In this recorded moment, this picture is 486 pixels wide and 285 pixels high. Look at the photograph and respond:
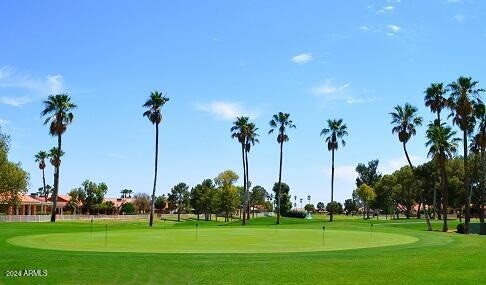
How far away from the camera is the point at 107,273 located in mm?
17406

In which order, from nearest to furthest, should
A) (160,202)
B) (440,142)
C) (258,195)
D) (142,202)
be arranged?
(440,142), (142,202), (160,202), (258,195)

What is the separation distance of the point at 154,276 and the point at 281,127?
228 ft

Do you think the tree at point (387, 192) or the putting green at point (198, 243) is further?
the tree at point (387, 192)

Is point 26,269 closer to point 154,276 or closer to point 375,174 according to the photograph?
point 154,276

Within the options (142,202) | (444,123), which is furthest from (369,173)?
(444,123)

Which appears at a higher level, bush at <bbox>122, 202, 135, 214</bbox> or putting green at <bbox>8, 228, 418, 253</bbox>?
putting green at <bbox>8, 228, 418, 253</bbox>

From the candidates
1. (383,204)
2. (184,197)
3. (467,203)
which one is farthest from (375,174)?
(467,203)

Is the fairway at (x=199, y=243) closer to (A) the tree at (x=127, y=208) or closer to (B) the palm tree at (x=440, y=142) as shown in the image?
(B) the palm tree at (x=440, y=142)

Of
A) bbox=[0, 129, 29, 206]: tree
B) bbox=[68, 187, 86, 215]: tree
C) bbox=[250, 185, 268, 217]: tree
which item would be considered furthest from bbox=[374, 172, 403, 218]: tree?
bbox=[0, 129, 29, 206]: tree

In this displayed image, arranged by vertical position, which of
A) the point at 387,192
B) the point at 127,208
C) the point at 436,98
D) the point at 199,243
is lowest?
the point at 127,208

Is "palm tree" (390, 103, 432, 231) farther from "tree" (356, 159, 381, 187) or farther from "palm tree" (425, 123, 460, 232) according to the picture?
"tree" (356, 159, 381, 187)

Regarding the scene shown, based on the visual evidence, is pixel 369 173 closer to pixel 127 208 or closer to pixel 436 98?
pixel 127 208

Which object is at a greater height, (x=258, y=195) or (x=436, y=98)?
(x=436, y=98)

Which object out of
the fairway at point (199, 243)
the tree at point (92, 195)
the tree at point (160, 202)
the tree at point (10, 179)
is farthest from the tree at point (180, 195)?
the fairway at point (199, 243)
